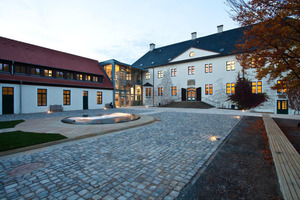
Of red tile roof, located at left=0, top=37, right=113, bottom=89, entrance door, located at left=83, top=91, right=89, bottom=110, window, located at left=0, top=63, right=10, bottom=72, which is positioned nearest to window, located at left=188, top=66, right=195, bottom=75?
red tile roof, located at left=0, top=37, right=113, bottom=89

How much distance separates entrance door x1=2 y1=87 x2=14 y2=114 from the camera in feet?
54.0

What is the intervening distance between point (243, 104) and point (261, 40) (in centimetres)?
2037

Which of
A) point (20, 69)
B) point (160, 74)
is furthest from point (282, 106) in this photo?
point (20, 69)

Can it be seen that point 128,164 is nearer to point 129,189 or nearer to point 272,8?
point 129,189

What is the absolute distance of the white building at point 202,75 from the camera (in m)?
24.4

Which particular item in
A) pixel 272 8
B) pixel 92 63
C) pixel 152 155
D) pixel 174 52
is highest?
pixel 174 52

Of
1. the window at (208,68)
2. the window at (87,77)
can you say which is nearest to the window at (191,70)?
the window at (208,68)

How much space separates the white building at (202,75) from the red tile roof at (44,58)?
12.5 metres

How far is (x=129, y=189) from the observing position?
3070 mm

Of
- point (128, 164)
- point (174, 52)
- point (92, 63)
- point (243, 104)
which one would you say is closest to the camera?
point (128, 164)

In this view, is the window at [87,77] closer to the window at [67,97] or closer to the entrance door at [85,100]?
the entrance door at [85,100]

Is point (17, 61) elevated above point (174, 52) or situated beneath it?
situated beneath

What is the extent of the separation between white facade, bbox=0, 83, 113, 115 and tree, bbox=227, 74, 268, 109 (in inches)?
919

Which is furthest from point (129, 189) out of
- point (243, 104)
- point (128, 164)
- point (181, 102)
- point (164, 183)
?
point (181, 102)
